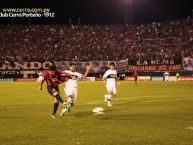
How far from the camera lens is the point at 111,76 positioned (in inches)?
1000

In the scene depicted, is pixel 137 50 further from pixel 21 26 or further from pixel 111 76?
pixel 111 76

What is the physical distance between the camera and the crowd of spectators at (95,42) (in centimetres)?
7881

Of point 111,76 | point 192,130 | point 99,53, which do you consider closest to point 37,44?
point 99,53

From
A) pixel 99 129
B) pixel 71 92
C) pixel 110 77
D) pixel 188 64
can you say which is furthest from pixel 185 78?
pixel 99 129

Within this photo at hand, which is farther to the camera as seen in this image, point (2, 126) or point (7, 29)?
point (7, 29)

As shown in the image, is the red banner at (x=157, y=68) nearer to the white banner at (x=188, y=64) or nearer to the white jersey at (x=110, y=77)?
the white banner at (x=188, y=64)

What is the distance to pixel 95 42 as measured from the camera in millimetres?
85250

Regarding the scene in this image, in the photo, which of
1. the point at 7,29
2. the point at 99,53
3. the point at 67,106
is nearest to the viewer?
Answer: the point at 67,106

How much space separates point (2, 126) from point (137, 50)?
2601 inches

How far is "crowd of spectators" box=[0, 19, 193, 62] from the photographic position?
7881 cm

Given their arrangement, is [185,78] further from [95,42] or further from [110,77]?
[110,77]

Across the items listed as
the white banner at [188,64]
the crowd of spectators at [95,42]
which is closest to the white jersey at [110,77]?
the white banner at [188,64]

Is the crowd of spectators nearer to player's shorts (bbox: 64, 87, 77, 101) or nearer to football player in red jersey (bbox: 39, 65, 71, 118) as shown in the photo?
player's shorts (bbox: 64, 87, 77, 101)

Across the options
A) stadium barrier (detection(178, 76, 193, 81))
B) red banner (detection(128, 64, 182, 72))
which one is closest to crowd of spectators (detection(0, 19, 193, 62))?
red banner (detection(128, 64, 182, 72))
